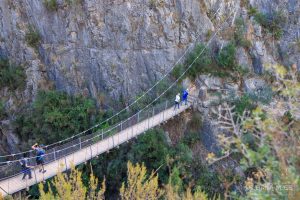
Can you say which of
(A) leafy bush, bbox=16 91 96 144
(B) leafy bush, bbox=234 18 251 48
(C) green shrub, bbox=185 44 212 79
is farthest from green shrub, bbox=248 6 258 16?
(A) leafy bush, bbox=16 91 96 144

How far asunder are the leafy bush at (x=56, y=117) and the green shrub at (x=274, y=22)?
32.6ft

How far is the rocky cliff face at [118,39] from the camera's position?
1872cm

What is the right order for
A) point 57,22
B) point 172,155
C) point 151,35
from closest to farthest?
point 172,155 → point 151,35 → point 57,22

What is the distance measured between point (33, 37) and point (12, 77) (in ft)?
8.29

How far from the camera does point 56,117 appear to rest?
61.9ft

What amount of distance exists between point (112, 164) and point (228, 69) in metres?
7.47

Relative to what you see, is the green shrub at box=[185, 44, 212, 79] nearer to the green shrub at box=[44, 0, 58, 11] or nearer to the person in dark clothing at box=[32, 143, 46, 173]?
the green shrub at box=[44, 0, 58, 11]

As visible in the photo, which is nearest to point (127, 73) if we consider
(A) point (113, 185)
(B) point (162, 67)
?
(B) point (162, 67)

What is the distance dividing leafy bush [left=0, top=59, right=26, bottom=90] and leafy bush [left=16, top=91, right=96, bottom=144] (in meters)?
1.58

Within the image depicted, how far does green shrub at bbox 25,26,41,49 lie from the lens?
20480 mm

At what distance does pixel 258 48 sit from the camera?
19.3 m

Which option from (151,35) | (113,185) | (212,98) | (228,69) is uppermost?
(151,35)

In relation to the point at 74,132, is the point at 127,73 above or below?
above

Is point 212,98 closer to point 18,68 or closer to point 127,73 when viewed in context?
point 127,73
